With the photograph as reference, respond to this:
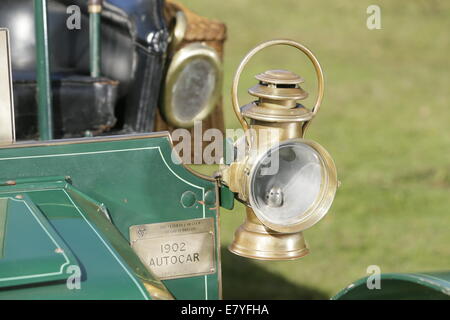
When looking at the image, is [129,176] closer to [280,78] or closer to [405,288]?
[280,78]

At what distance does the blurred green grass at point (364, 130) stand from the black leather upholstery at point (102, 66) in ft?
4.68

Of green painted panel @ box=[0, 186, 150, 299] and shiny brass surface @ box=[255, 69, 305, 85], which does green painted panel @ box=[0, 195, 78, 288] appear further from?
shiny brass surface @ box=[255, 69, 305, 85]

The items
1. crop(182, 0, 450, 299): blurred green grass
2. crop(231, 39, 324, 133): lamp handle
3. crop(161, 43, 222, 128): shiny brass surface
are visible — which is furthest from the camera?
crop(182, 0, 450, 299): blurred green grass

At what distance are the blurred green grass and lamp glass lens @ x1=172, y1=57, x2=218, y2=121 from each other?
1240mm

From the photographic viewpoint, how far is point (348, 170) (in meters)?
6.35

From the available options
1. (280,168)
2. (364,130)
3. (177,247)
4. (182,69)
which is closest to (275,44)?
(280,168)

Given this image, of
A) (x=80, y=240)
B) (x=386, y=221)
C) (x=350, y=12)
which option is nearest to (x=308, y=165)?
(x=80, y=240)

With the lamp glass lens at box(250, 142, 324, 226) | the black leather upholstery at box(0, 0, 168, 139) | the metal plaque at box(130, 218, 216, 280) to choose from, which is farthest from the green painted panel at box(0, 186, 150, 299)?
the black leather upholstery at box(0, 0, 168, 139)

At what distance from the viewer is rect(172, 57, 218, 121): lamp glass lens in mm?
3361

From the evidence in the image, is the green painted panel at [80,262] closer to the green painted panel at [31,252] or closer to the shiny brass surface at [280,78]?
the green painted panel at [31,252]

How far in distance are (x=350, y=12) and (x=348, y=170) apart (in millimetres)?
5623

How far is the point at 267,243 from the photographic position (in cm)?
220

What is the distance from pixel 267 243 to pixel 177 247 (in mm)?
278

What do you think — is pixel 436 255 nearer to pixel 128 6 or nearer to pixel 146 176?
pixel 128 6
